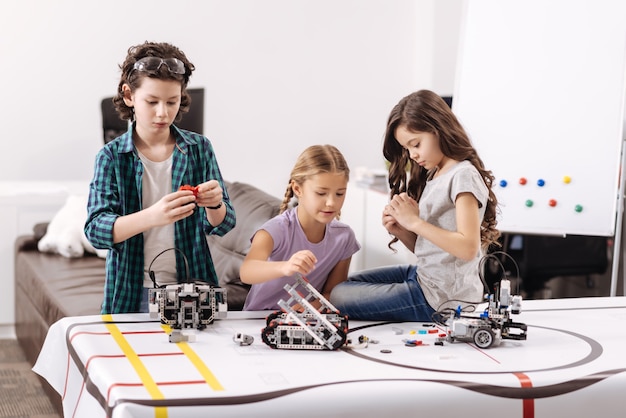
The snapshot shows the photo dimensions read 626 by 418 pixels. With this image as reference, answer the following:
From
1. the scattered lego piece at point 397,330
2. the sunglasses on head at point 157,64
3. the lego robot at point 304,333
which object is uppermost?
the sunglasses on head at point 157,64

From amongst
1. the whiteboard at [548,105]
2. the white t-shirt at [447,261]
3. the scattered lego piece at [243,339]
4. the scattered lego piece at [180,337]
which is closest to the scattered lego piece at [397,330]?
the white t-shirt at [447,261]

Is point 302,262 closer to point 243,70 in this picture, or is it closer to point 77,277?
point 77,277

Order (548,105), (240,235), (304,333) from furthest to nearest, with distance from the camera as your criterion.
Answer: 1. (548,105)
2. (240,235)
3. (304,333)

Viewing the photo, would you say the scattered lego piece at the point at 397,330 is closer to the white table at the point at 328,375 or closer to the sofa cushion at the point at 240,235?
the white table at the point at 328,375

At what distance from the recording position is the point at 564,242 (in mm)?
3824

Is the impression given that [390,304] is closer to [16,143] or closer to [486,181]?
[486,181]

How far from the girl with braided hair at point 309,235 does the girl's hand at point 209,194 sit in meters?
0.19

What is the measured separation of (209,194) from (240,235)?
3.70 feet

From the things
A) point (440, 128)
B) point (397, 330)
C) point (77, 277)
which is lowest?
point (77, 277)

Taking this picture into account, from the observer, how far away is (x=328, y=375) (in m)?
1.60

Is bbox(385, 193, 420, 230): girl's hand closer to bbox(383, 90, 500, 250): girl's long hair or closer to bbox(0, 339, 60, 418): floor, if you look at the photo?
bbox(383, 90, 500, 250): girl's long hair

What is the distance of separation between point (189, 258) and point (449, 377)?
0.79 meters

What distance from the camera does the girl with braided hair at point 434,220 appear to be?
199 cm

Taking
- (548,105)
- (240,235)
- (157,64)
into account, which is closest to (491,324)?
(157,64)
